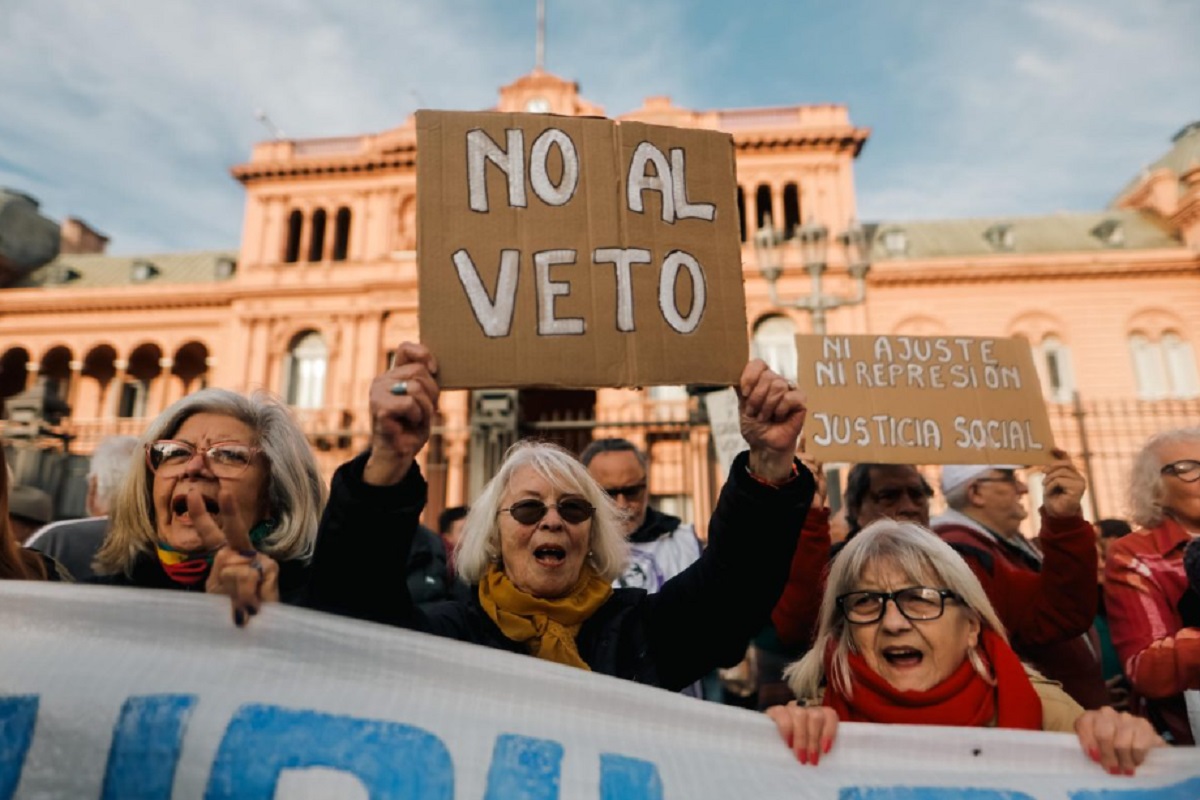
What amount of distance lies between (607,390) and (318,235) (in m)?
11.0

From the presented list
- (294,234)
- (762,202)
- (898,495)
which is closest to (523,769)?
(898,495)

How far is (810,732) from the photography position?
1837mm

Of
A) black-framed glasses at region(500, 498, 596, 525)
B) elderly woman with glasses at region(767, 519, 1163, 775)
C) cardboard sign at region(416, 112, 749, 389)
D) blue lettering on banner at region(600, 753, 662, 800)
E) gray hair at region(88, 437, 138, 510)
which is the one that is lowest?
blue lettering on banner at region(600, 753, 662, 800)

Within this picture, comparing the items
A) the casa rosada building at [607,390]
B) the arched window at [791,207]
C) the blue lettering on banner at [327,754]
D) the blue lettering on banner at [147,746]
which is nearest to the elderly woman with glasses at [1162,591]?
the blue lettering on banner at [327,754]

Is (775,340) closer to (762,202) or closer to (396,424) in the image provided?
(762,202)

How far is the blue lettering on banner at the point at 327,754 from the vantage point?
5.44 feet

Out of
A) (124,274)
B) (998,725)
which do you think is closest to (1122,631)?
(998,725)

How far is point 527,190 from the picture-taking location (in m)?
2.21

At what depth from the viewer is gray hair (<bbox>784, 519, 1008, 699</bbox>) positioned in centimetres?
217

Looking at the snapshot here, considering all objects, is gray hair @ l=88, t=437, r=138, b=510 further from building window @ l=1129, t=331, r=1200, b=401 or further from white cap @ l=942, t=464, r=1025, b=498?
building window @ l=1129, t=331, r=1200, b=401

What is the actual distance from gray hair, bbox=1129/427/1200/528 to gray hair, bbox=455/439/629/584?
2.08m

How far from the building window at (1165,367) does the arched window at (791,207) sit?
9774 millimetres

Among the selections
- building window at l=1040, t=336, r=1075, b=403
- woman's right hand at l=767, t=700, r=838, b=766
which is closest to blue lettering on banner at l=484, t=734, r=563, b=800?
woman's right hand at l=767, t=700, r=838, b=766

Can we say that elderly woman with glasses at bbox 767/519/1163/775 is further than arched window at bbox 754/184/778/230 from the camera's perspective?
No
